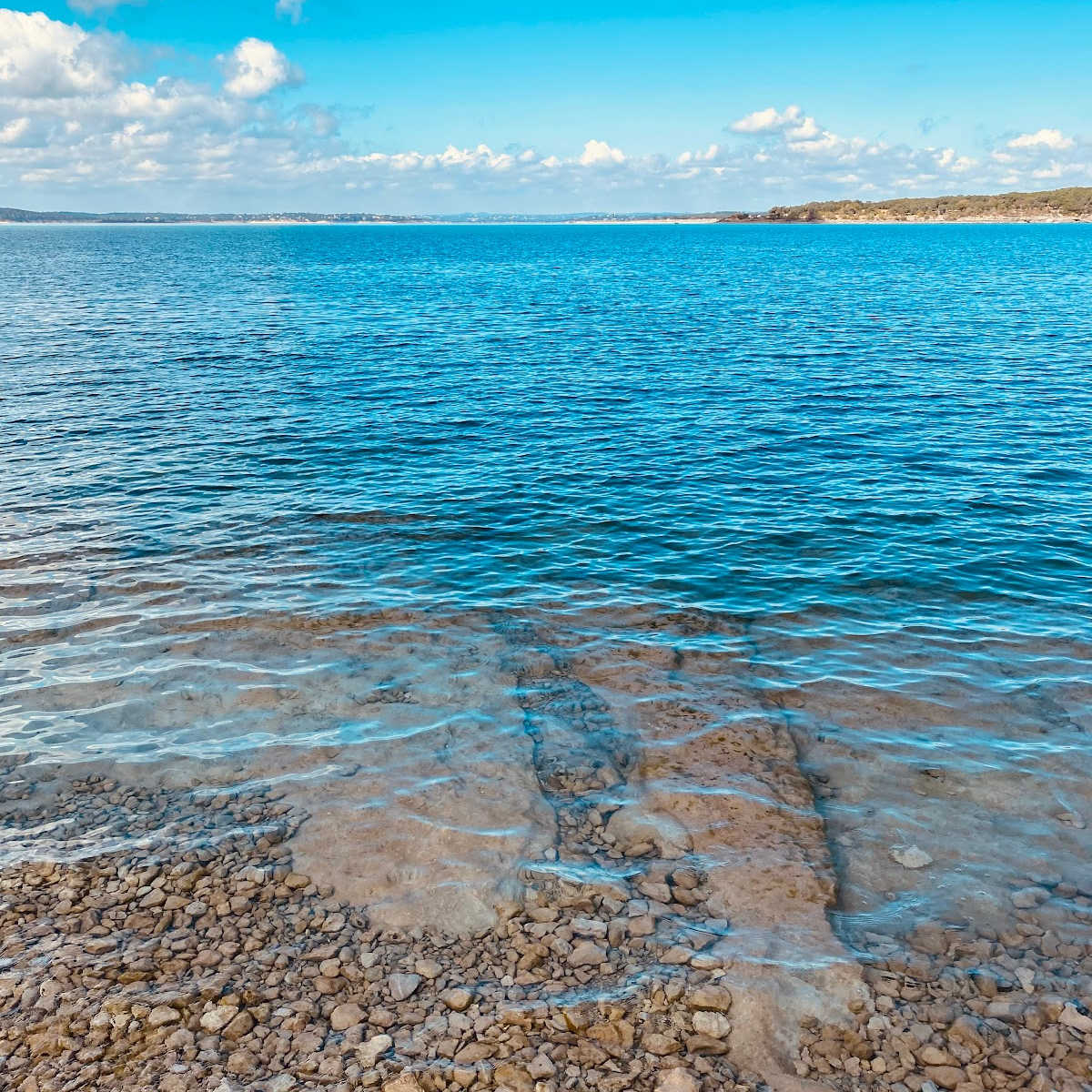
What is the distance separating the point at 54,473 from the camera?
96.6 feet

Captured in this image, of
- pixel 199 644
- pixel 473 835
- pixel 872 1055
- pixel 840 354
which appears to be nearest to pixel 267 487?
pixel 199 644

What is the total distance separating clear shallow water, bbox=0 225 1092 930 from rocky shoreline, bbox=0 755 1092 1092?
1.31 m

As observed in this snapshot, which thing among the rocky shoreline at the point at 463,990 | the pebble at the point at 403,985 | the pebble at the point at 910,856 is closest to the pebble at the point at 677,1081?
the rocky shoreline at the point at 463,990

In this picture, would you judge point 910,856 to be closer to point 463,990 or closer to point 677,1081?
point 677,1081

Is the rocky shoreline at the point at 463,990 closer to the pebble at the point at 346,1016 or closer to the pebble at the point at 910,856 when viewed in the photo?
the pebble at the point at 346,1016

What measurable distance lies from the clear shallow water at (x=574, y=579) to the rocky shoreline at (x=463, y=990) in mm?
1311

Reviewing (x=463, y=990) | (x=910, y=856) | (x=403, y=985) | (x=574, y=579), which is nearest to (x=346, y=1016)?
(x=403, y=985)

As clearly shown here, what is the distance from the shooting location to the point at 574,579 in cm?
2164

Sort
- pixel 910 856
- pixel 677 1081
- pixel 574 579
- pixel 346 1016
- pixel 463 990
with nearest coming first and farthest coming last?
pixel 677 1081
pixel 346 1016
pixel 463 990
pixel 910 856
pixel 574 579

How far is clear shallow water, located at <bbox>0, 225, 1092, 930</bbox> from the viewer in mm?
14172

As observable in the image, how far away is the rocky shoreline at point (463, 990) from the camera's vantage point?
870 cm

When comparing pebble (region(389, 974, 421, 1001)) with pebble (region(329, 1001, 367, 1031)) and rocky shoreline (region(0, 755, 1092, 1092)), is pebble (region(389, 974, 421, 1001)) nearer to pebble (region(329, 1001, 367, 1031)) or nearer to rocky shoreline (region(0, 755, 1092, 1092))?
rocky shoreline (region(0, 755, 1092, 1092))

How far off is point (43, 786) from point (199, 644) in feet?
16.4

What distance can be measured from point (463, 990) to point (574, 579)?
42.0ft
